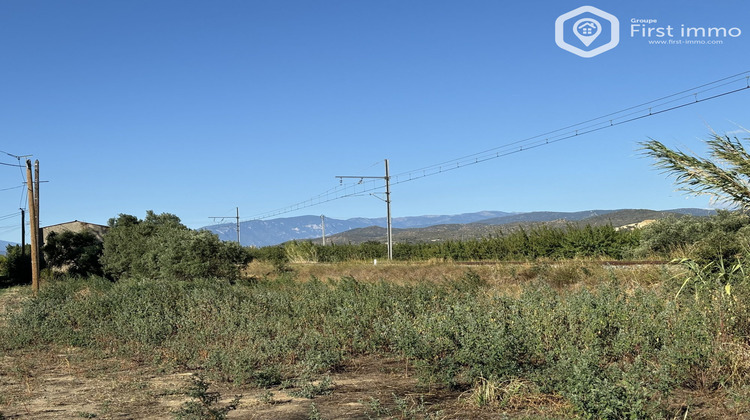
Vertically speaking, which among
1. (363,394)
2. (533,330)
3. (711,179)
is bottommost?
(363,394)

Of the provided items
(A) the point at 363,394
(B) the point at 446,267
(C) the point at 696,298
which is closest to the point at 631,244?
(B) the point at 446,267

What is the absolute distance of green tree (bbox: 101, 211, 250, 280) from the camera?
1207 inches

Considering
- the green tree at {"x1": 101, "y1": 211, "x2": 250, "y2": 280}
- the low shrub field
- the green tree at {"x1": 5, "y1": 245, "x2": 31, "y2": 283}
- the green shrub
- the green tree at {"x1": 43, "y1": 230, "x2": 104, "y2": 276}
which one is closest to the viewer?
the low shrub field

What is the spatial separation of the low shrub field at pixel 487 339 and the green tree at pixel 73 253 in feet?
109

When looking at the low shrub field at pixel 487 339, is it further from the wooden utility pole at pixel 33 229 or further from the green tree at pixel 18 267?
the green tree at pixel 18 267

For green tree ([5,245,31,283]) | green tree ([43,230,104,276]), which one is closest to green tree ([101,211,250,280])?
green tree ([43,230,104,276])

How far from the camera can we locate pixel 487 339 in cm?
814

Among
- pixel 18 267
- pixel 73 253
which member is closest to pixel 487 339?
pixel 73 253

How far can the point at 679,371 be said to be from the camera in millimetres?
7367

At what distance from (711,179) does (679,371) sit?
7.59 ft

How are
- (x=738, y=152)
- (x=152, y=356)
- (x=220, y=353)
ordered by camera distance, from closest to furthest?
(x=738, y=152) < (x=220, y=353) < (x=152, y=356)

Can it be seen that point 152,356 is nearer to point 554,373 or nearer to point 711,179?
point 554,373

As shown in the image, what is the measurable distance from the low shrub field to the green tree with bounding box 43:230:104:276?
109ft

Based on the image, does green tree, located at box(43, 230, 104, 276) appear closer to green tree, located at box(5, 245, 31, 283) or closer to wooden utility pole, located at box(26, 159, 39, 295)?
green tree, located at box(5, 245, 31, 283)
